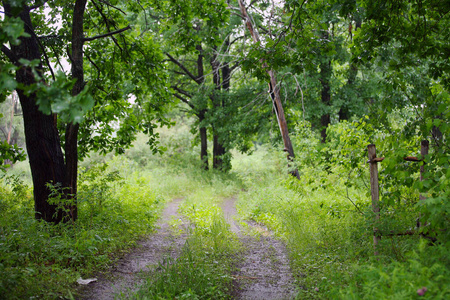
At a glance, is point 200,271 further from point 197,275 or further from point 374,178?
point 374,178

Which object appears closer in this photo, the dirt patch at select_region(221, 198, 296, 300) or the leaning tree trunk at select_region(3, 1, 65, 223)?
the dirt patch at select_region(221, 198, 296, 300)

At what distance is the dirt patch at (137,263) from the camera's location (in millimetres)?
4074

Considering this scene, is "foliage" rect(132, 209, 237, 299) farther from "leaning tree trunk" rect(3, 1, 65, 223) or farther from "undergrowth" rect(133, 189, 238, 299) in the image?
"leaning tree trunk" rect(3, 1, 65, 223)

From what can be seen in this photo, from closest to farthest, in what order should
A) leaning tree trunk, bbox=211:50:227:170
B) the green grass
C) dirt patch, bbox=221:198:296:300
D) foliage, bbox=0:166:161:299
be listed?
the green grass
foliage, bbox=0:166:161:299
dirt patch, bbox=221:198:296:300
leaning tree trunk, bbox=211:50:227:170

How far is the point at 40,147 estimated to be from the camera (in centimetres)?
542

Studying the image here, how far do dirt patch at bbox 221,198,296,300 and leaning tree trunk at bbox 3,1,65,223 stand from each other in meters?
3.19

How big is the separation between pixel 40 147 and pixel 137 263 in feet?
8.37

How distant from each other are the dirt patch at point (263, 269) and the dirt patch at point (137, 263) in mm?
1241

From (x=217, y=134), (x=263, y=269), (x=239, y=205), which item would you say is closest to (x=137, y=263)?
(x=263, y=269)

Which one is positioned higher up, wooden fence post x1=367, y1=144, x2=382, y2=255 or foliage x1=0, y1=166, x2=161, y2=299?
wooden fence post x1=367, y1=144, x2=382, y2=255

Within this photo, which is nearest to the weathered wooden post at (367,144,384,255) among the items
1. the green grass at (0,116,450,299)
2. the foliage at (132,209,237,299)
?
the green grass at (0,116,450,299)

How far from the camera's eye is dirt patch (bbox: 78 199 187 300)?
4.07 m

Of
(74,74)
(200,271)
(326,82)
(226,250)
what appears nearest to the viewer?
(200,271)

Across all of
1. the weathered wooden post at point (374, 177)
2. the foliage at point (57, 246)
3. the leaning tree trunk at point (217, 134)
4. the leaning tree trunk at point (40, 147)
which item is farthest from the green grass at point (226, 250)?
the leaning tree trunk at point (217, 134)
